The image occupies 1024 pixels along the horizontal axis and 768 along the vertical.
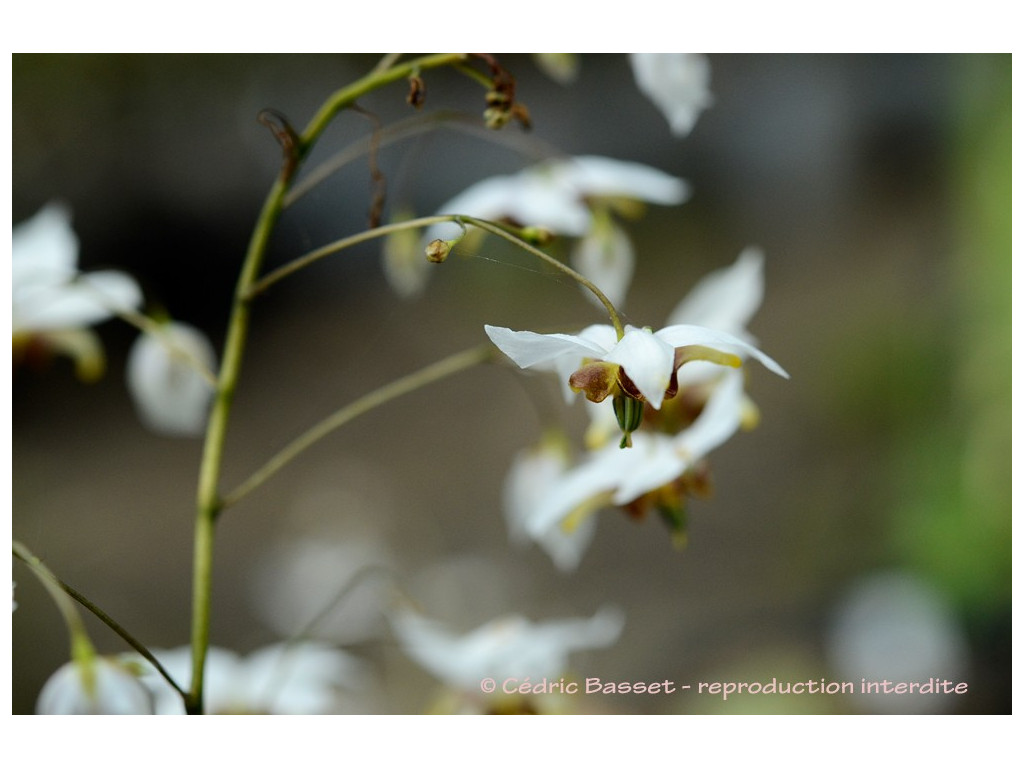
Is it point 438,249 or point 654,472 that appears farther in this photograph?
point 654,472

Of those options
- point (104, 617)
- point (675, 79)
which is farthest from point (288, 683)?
point (675, 79)

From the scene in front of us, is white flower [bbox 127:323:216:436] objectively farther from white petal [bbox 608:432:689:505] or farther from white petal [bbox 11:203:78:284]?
white petal [bbox 608:432:689:505]

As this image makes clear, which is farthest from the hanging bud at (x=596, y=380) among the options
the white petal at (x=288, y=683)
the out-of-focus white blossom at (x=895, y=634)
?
the out-of-focus white blossom at (x=895, y=634)

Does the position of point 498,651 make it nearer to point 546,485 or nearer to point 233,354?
point 546,485

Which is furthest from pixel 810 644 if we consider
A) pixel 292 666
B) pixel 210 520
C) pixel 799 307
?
pixel 210 520
